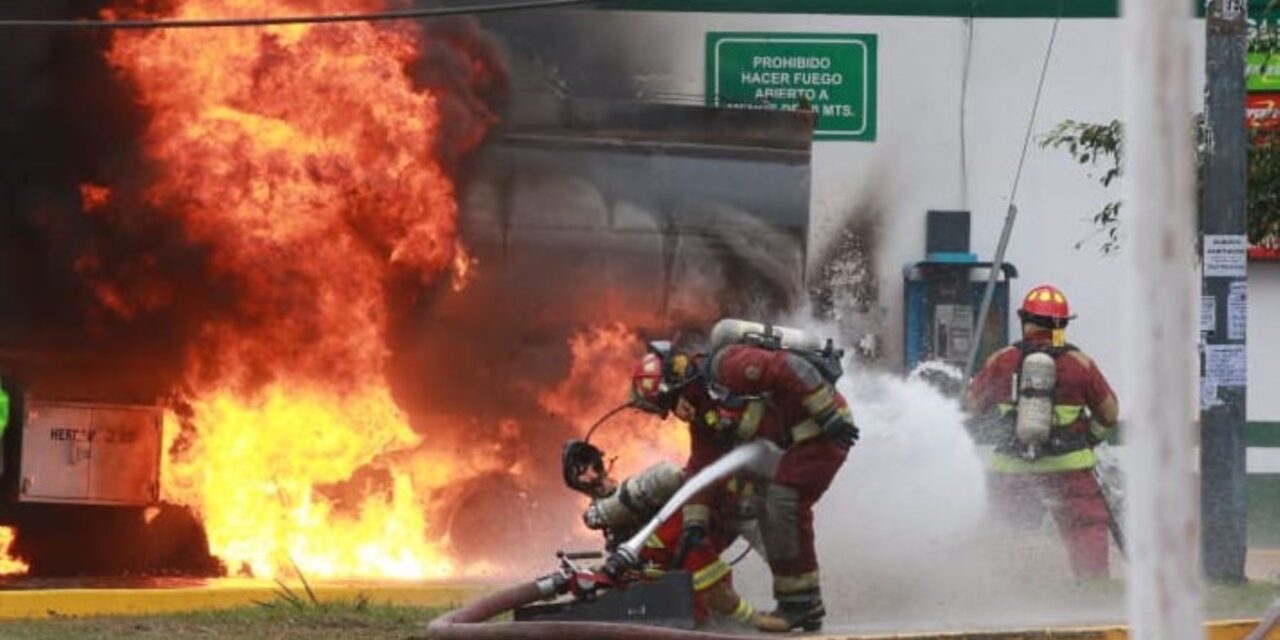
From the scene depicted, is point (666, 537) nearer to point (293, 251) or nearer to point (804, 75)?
point (293, 251)

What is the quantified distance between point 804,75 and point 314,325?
5145mm

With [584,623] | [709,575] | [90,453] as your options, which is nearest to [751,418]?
[709,575]

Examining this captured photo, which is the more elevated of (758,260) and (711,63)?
(711,63)

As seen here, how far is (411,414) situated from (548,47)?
3136mm

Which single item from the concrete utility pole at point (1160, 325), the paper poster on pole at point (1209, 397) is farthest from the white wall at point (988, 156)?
the concrete utility pole at point (1160, 325)

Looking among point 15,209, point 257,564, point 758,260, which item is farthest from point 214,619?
point 758,260

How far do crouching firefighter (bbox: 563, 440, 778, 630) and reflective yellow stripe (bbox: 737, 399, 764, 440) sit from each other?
0.35 meters

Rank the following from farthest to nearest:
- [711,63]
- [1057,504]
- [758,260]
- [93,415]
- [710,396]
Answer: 1. [711,63]
2. [758,260]
3. [93,415]
4. [1057,504]
5. [710,396]

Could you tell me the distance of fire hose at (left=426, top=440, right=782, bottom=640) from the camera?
8211mm

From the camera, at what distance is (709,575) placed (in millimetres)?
9422

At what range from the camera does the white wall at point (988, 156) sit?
648 inches

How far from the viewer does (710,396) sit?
940 cm

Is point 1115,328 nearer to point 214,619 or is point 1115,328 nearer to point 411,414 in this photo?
point 411,414

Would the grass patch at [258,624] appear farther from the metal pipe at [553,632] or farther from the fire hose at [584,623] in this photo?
the metal pipe at [553,632]
